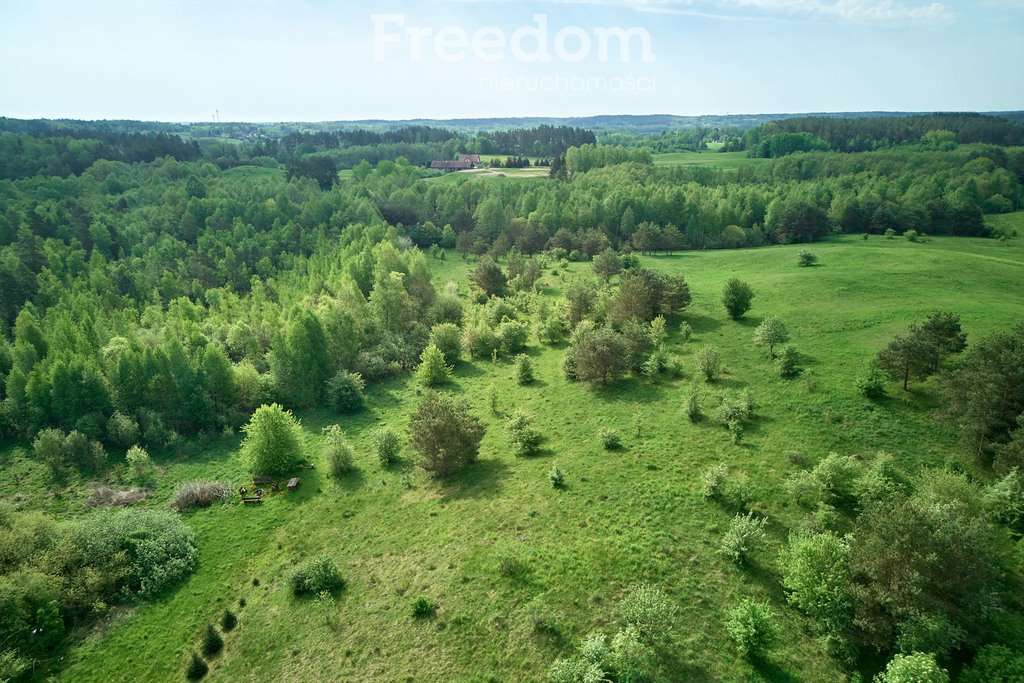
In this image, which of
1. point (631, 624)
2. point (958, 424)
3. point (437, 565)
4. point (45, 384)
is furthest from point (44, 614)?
point (958, 424)

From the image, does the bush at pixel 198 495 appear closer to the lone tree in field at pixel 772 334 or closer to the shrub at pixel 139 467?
the shrub at pixel 139 467

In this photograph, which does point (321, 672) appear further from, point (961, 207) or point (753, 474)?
point (961, 207)

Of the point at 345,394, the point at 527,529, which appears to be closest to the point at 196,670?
the point at 527,529

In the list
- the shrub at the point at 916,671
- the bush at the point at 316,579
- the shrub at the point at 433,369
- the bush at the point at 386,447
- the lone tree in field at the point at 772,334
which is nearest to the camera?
the shrub at the point at 916,671

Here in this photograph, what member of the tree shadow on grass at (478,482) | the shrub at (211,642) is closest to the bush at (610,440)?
the tree shadow on grass at (478,482)

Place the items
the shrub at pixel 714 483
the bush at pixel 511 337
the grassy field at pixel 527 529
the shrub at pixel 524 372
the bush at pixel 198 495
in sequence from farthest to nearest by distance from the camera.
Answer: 1. the bush at pixel 511 337
2. the shrub at pixel 524 372
3. the bush at pixel 198 495
4. the shrub at pixel 714 483
5. the grassy field at pixel 527 529
